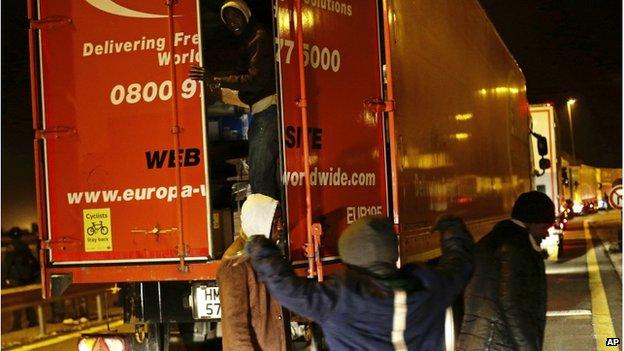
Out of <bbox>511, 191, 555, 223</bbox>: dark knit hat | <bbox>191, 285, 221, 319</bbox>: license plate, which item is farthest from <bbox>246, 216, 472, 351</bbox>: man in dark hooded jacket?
<bbox>191, 285, 221, 319</bbox>: license plate

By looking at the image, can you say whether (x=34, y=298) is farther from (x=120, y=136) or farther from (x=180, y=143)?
(x=180, y=143)

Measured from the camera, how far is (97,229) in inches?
191

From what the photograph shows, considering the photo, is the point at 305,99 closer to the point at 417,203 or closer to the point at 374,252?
the point at 417,203

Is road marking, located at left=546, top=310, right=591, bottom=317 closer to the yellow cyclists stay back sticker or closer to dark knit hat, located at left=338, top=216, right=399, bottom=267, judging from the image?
the yellow cyclists stay back sticker

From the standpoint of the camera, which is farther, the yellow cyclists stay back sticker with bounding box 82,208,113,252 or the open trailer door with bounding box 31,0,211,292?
the yellow cyclists stay back sticker with bounding box 82,208,113,252

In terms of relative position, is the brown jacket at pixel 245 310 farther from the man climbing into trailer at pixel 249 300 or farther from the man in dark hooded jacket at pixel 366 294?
the man in dark hooded jacket at pixel 366 294

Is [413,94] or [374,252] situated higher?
[413,94]

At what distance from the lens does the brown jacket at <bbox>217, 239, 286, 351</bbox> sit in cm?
348

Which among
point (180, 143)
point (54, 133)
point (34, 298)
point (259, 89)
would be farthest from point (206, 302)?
point (34, 298)

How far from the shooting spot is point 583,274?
1373 cm

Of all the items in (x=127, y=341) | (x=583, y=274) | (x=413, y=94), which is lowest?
(x=583, y=274)

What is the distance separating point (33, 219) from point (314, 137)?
1695cm

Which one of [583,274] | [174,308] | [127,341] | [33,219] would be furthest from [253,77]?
[33,219]

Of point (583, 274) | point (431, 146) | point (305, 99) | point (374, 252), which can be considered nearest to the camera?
point (374, 252)
